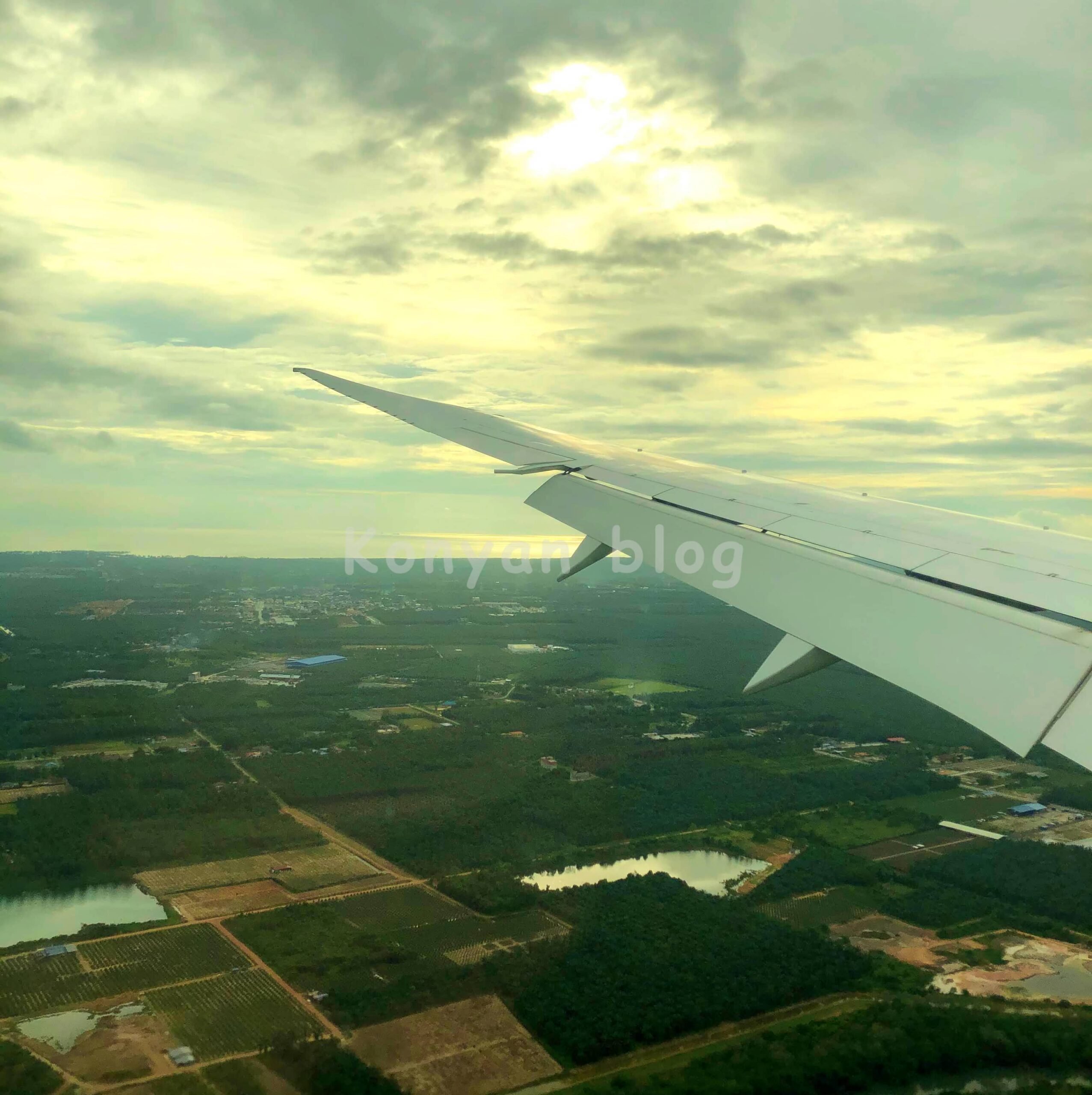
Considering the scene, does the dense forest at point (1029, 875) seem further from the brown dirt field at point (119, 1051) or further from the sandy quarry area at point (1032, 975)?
the brown dirt field at point (119, 1051)

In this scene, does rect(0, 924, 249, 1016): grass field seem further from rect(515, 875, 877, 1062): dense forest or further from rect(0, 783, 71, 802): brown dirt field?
rect(0, 783, 71, 802): brown dirt field

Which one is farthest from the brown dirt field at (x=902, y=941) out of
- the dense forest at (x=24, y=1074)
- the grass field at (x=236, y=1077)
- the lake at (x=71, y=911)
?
the lake at (x=71, y=911)

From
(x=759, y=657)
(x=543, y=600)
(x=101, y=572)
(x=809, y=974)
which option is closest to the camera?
(x=809, y=974)

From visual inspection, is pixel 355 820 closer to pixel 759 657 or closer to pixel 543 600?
pixel 759 657

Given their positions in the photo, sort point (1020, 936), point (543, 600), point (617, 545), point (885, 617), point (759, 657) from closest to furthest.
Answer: point (885, 617)
point (617, 545)
point (1020, 936)
point (759, 657)
point (543, 600)

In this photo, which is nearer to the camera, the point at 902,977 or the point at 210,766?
the point at 902,977

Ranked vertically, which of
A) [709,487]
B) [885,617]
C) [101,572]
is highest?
[709,487]

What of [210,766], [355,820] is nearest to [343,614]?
[210,766]
